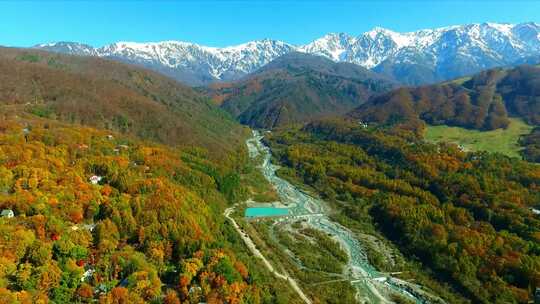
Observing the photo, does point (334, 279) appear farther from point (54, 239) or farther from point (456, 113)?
point (456, 113)

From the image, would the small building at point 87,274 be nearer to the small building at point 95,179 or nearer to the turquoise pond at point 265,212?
the small building at point 95,179

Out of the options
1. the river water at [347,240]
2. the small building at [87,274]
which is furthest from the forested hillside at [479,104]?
the small building at [87,274]

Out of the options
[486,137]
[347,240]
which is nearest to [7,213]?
[347,240]

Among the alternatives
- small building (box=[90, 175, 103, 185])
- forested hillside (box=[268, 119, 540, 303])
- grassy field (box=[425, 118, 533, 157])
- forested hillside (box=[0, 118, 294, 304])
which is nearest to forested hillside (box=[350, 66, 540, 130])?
grassy field (box=[425, 118, 533, 157])

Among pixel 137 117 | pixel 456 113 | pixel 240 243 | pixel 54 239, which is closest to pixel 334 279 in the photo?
pixel 240 243

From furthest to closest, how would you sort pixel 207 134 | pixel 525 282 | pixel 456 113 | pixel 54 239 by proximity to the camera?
1. pixel 456 113
2. pixel 207 134
3. pixel 525 282
4. pixel 54 239

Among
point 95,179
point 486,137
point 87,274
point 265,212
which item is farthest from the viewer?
point 486,137

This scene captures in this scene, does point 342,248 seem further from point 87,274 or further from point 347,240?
point 87,274
